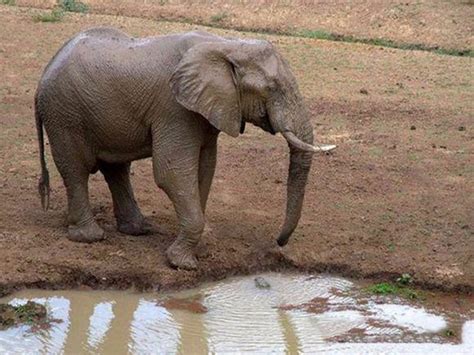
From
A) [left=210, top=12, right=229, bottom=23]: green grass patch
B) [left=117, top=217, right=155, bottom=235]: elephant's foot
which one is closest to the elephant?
[left=117, top=217, right=155, bottom=235]: elephant's foot

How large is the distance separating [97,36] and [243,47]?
1.35 m

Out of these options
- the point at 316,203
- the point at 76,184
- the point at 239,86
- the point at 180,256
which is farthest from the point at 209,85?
the point at 316,203

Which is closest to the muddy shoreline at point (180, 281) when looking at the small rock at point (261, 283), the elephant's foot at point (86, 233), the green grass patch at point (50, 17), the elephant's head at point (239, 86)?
the small rock at point (261, 283)

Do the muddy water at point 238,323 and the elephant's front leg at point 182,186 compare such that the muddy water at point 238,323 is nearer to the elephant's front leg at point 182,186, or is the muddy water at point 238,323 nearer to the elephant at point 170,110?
the elephant's front leg at point 182,186

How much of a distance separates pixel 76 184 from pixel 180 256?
3.59 ft

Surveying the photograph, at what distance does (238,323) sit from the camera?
299 inches

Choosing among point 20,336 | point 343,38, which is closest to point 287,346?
point 20,336

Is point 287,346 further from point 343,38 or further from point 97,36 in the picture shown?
point 343,38

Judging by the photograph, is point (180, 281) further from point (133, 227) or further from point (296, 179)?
point (296, 179)

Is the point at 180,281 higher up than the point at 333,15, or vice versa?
the point at 333,15

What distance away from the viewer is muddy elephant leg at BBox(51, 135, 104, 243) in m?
8.33

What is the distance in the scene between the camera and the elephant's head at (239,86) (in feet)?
25.5

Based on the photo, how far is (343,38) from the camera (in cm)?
1881

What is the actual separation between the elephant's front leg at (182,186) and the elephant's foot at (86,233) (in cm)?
70
